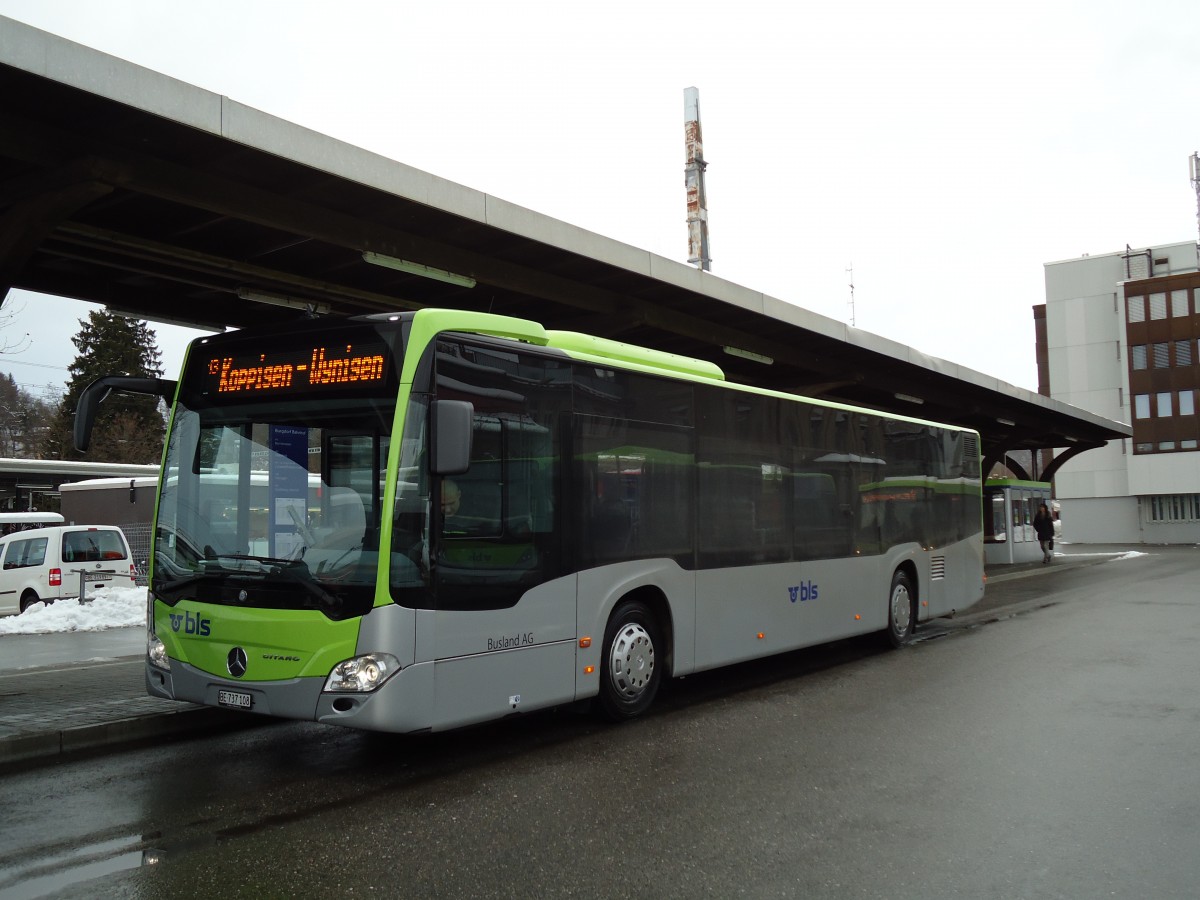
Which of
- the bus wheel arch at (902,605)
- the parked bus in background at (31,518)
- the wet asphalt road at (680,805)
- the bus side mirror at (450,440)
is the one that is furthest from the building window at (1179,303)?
the bus side mirror at (450,440)

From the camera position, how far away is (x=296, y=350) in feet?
23.0

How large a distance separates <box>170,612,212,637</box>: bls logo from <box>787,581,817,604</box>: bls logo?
231 inches

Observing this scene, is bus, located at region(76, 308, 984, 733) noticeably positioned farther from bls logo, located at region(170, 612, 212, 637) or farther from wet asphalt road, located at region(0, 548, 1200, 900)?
wet asphalt road, located at region(0, 548, 1200, 900)

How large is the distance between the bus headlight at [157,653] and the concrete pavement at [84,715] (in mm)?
1059

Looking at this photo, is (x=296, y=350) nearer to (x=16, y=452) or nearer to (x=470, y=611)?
(x=470, y=611)

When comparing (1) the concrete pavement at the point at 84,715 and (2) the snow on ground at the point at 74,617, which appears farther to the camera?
(2) the snow on ground at the point at 74,617

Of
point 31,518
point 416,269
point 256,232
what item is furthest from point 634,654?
point 31,518

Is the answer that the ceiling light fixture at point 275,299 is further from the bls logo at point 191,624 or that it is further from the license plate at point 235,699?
the license plate at point 235,699

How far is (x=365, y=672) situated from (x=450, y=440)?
1503 millimetres

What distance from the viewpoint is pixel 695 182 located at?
50750 millimetres

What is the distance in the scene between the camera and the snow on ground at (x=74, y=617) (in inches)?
612

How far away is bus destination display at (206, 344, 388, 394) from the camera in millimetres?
6664

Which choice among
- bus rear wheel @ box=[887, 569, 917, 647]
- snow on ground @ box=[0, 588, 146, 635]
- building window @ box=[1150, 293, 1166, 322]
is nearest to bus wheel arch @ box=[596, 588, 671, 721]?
bus rear wheel @ box=[887, 569, 917, 647]

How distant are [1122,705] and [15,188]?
1059cm
